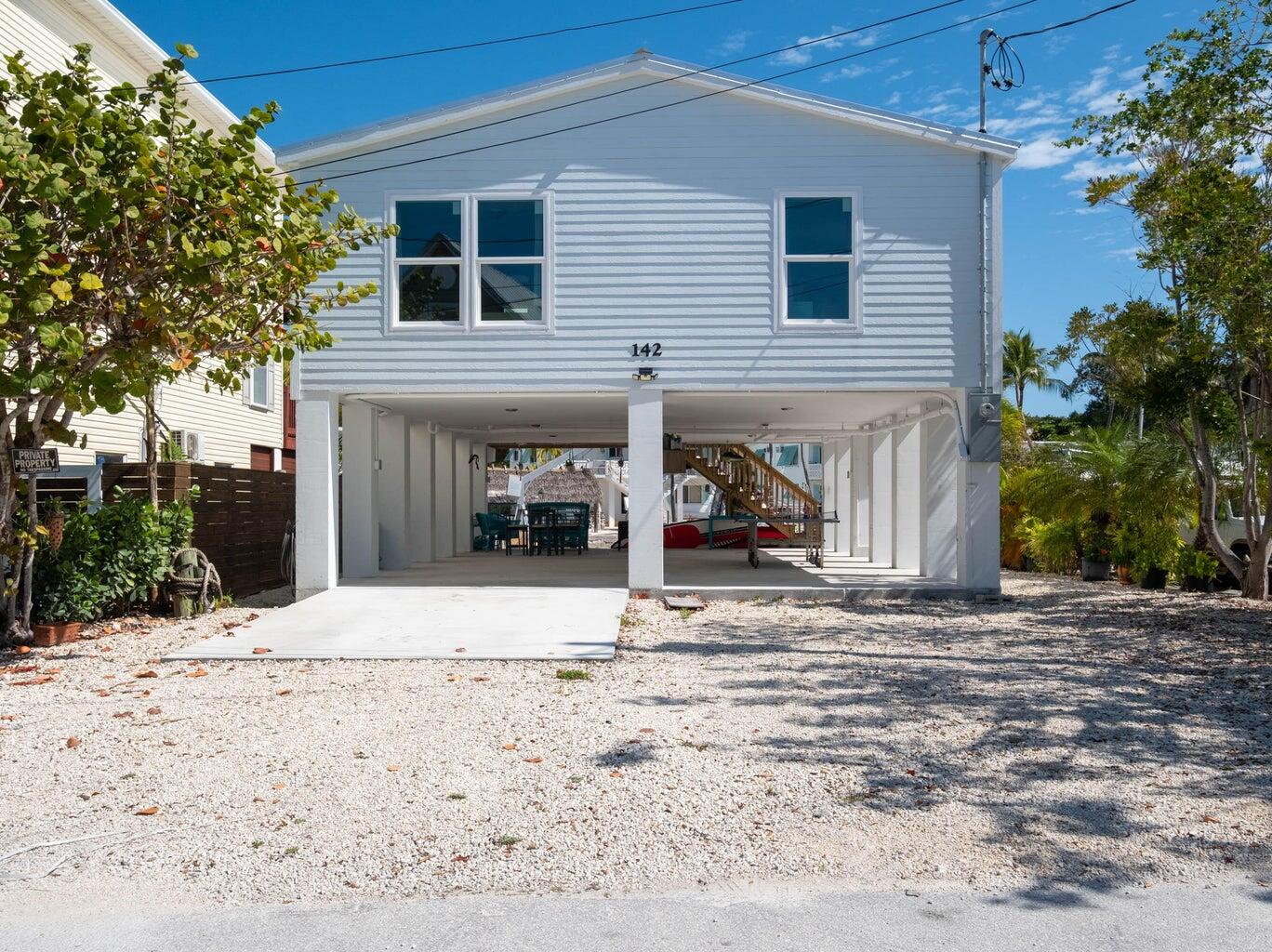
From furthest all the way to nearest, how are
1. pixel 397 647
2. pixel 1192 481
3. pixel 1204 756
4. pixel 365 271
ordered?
1. pixel 1192 481
2. pixel 365 271
3. pixel 397 647
4. pixel 1204 756

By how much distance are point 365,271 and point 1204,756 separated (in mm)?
10256

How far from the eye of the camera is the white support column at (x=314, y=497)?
43.2 ft

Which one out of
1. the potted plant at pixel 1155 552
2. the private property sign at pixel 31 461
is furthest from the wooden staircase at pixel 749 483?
the private property sign at pixel 31 461

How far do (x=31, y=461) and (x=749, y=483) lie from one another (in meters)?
15.6

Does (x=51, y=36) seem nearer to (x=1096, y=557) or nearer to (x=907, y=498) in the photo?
(x=907, y=498)

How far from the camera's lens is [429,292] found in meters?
13.2

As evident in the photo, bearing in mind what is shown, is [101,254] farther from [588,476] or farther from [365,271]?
[588,476]

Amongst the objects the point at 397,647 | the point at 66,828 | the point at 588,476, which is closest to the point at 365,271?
the point at 397,647

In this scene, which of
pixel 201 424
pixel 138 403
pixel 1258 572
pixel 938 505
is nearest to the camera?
pixel 1258 572

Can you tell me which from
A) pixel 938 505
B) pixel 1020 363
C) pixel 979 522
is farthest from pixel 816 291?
pixel 1020 363

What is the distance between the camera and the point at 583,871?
4430mm

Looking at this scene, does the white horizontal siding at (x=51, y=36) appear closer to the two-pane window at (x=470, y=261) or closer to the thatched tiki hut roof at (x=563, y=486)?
the two-pane window at (x=470, y=261)

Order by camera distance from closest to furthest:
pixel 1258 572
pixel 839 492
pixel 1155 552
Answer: pixel 1258 572 < pixel 1155 552 < pixel 839 492

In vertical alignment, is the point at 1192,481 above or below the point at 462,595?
above
